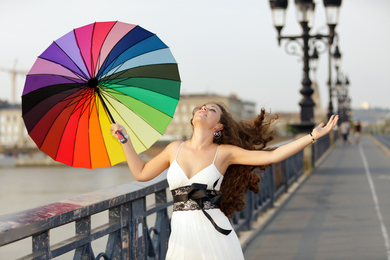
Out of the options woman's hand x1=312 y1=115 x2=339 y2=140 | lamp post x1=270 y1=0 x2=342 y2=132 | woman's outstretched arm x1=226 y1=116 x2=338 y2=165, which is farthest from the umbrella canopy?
lamp post x1=270 y1=0 x2=342 y2=132

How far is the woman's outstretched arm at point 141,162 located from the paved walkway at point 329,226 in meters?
2.76

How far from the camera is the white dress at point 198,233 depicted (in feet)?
8.87

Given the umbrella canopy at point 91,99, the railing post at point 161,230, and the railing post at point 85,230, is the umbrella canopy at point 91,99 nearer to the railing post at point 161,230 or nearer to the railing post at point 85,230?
the railing post at point 85,230

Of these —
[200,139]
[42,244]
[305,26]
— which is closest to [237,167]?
[200,139]

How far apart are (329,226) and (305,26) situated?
7039 millimetres

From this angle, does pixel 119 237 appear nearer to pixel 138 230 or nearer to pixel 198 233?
pixel 138 230

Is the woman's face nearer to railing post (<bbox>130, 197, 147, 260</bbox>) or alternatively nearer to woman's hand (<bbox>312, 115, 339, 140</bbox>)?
woman's hand (<bbox>312, 115, 339, 140</bbox>)

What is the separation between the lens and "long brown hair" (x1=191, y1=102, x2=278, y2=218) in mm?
3025

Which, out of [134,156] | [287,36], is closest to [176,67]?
[134,156]

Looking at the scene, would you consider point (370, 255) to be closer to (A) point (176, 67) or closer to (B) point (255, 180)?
(B) point (255, 180)

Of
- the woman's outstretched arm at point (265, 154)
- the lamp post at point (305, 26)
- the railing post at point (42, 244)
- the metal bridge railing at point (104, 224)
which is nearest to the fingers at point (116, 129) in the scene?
the metal bridge railing at point (104, 224)

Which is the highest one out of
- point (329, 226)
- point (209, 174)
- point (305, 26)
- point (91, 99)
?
point (305, 26)

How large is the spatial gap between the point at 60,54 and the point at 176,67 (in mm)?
720

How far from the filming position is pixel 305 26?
12.7 m
